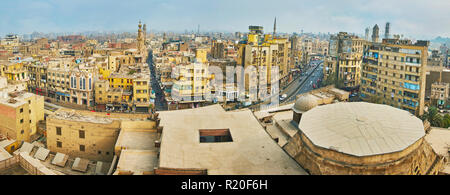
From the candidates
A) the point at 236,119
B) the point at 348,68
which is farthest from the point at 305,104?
the point at 348,68

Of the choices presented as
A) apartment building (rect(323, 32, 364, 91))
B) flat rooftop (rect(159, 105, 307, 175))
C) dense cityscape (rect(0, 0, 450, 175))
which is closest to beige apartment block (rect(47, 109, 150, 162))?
dense cityscape (rect(0, 0, 450, 175))

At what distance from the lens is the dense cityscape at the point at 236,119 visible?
12953mm

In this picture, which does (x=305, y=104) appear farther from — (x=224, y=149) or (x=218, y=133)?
(x=224, y=149)

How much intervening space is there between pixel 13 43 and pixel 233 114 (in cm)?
7591

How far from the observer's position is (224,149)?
1498cm

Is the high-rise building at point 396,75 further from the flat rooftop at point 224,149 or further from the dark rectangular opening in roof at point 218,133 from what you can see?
the dark rectangular opening in roof at point 218,133

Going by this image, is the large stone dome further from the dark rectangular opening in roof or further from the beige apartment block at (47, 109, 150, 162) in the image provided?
the beige apartment block at (47, 109, 150, 162)

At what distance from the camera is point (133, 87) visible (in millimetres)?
34531

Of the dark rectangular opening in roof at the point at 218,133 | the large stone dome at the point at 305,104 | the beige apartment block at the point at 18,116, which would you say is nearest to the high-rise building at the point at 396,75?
the large stone dome at the point at 305,104

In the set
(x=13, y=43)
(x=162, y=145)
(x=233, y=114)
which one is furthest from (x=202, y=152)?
(x=13, y=43)

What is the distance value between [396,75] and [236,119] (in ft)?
64.4

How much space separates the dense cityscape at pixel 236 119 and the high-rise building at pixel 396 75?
94 millimetres
